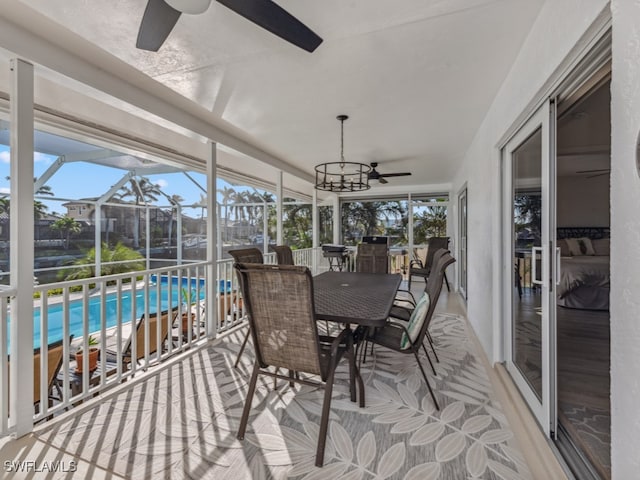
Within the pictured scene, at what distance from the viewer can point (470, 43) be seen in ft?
6.28

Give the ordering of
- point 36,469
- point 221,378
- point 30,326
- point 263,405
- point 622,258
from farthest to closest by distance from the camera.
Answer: point 221,378 < point 263,405 < point 30,326 < point 36,469 < point 622,258

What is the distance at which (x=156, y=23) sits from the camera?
57.7 inches

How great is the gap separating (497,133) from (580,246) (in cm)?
372

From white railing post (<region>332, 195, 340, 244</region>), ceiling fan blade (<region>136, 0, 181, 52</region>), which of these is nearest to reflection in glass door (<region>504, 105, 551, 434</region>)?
ceiling fan blade (<region>136, 0, 181, 52</region>)

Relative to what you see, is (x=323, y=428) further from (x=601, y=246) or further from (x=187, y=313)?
(x=601, y=246)

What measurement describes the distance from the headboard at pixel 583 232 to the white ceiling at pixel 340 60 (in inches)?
113

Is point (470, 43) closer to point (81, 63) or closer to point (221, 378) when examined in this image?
point (81, 63)

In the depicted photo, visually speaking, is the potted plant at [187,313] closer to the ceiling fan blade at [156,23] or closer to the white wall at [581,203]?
the ceiling fan blade at [156,23]

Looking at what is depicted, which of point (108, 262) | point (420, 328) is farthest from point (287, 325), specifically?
point (108, 262)

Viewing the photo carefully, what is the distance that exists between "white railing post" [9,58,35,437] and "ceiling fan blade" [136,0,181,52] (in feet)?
2.91

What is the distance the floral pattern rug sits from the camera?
1.54m

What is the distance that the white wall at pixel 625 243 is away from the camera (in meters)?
0.87

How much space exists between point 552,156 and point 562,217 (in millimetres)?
4145

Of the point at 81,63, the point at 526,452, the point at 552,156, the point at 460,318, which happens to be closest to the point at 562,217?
the point at 460,318
